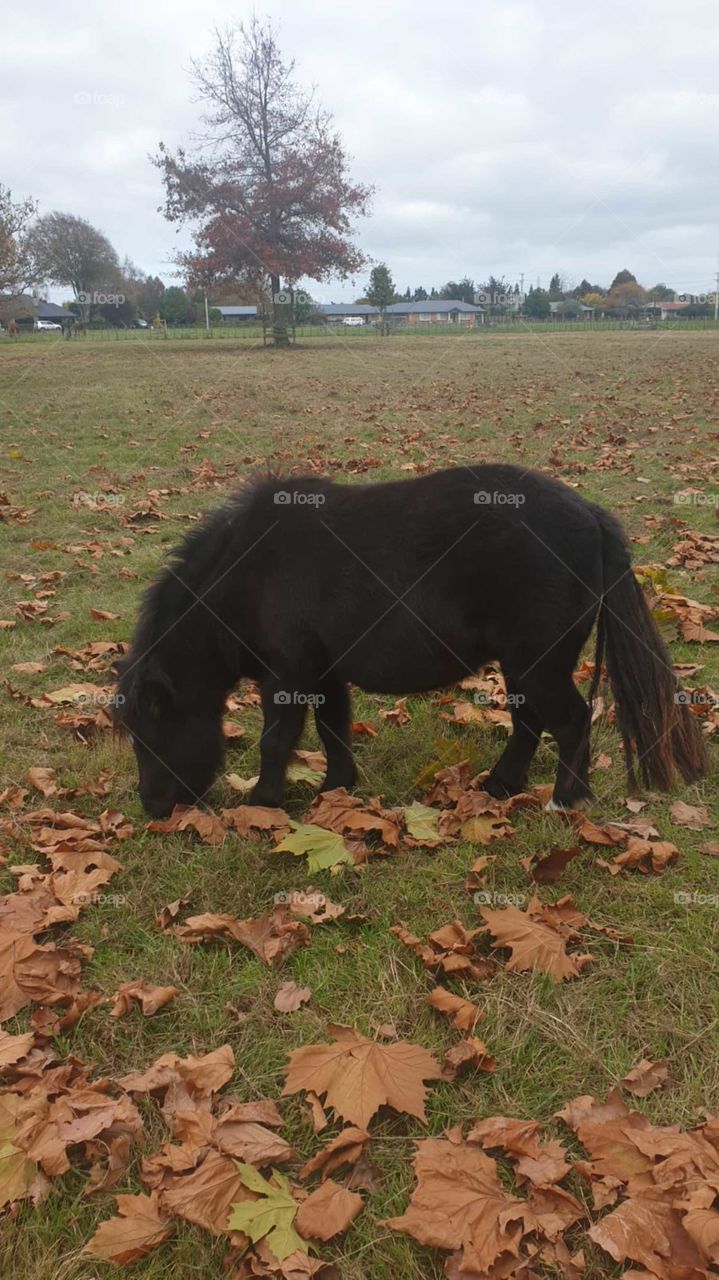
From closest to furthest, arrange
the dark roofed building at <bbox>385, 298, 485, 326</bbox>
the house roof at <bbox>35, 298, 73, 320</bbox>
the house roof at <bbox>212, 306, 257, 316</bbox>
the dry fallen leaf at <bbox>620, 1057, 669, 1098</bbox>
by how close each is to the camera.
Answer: the dry fallen leaf at <bbox>620, 1057, 669, 1098</bbox> → the dark roofed building at <bbox>385, 298, 485, 326</bbox> → the house roof at <bbox>212, 306, 257, 316</bbox> → the house roof at <bbox>35, 298, 73, 320</bbox>

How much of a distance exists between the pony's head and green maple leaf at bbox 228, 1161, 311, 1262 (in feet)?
7.14

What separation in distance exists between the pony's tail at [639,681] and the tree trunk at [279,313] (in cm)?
3367

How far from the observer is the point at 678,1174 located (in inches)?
87.2

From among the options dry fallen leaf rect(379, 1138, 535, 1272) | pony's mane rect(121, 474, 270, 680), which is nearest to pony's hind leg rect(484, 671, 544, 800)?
pony's mane rect(121, 474, 270, 680)

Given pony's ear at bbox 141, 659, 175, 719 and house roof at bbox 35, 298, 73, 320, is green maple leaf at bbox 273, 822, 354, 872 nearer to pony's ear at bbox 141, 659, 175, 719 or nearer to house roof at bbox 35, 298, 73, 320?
pony's ear at bbox 141, 659, 175, 719

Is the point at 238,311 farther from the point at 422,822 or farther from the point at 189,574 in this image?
the point at 422,822

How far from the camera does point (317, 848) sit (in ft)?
12.6

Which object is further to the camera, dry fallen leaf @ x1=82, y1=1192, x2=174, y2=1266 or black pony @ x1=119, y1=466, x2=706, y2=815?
black pony @ x1=119, y1=466, x2=706, y2=815

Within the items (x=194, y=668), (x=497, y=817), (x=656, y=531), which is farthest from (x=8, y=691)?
(x=656, y=531)

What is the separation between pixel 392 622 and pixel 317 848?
3.58 ft

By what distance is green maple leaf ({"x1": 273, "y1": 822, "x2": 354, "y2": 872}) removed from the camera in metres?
3.75

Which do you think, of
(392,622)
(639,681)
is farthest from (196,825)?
(639,681)

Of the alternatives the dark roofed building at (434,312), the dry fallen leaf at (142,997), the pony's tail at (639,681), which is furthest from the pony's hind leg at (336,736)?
the dark roofed building at (434,312)

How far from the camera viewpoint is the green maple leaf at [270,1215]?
2141 millimetres
